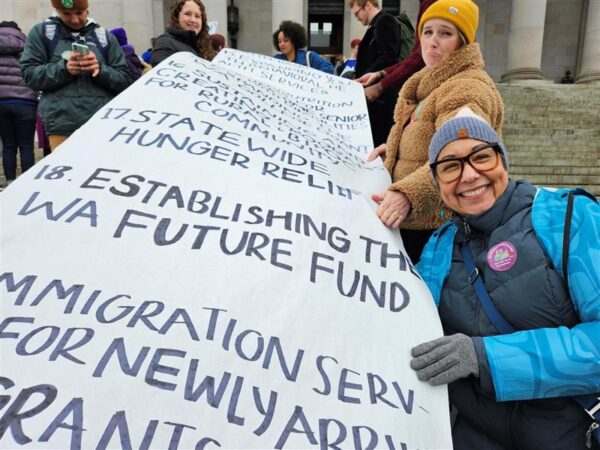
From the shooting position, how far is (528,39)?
17844 mm

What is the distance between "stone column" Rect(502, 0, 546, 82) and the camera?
1775 centimetres

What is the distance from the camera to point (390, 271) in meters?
1.68

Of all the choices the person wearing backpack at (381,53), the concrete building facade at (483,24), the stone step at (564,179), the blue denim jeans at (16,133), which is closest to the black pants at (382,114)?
the person wearing backpack at (381,53)

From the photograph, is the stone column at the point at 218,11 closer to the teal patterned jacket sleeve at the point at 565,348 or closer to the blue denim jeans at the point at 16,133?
the blue denim jeans at the point at 16,133

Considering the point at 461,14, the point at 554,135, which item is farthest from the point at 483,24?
the point at 461,14

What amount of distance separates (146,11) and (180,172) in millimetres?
17510

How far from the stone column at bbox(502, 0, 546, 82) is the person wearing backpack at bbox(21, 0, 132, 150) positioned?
57.0 feet

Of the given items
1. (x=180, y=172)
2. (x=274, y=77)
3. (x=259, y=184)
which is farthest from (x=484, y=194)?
(x=274, y=77)

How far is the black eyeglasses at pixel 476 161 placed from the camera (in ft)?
5.29

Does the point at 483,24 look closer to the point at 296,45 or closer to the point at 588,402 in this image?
the point at 296,45

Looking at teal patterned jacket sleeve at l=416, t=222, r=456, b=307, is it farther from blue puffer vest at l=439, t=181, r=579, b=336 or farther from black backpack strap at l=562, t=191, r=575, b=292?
black backpack strap at l=562, t=191, r=575, b=292

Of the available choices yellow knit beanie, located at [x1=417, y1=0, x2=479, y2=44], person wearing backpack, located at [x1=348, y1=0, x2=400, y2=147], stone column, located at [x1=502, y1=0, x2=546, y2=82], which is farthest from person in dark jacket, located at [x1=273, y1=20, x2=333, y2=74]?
stone column, located at [x1=502, y1=0, x2=546, y2=82]

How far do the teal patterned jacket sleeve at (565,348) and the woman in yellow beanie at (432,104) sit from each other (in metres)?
0.56

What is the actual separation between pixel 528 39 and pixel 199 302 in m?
19.8
